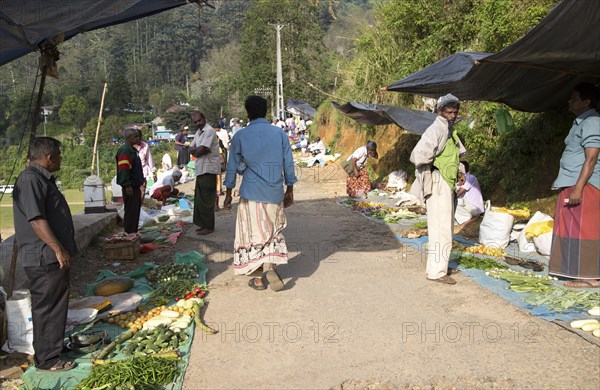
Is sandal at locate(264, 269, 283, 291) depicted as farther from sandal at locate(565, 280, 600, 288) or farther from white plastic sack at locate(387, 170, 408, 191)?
white plastic sack at locate(387, 170, 408, 191)

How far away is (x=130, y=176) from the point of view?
6.88m

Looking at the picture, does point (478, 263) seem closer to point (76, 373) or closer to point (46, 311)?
point (76, 373)

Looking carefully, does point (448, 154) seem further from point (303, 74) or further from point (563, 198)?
point (303, 74)

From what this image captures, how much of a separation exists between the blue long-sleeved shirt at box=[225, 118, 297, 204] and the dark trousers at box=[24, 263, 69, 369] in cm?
212

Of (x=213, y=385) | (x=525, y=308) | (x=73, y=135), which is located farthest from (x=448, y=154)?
(x=73, y=135)

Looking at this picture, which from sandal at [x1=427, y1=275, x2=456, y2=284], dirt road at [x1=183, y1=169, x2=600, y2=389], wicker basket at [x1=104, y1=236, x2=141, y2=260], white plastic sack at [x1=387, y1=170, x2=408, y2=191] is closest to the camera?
dirt road at [x1=183, y1=169, x2=600, y2=389]

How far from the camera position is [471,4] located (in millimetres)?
12500

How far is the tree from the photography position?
2024 inches

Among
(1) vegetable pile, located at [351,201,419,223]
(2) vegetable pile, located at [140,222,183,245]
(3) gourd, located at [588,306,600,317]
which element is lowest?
(3) gourd, located at [588,306,600,317]

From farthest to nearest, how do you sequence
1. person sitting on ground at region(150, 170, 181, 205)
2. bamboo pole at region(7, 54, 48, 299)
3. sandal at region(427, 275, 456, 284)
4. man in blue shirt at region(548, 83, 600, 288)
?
1. person sitting on ground at region(150, 170, 181, 205)
2. sandal at region(427, 275, 456, 284)
3. man in blue shirt at region(548, 83, 600, 288)
4. bamboo pole at region(7, 54, 48, 299)

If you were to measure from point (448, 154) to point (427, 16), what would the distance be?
9.52m

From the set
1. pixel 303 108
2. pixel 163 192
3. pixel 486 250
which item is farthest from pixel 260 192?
pixel 303 108

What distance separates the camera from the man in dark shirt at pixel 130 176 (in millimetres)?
6789

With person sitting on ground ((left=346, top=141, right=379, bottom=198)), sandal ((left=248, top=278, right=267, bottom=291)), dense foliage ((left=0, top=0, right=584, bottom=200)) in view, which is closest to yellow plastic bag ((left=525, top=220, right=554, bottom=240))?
dense foliage ((left=0, top=0, right=584, bottom=200))
